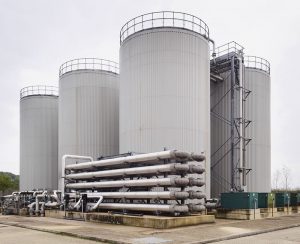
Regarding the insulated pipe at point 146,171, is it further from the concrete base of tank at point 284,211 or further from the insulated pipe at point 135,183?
the concrete base of tank at point 284,211

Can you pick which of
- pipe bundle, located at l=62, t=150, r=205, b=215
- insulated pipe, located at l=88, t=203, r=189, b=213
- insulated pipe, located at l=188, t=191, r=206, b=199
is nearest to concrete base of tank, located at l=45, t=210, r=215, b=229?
insulated pipe, located at l=88, t=203, r=189, b=213

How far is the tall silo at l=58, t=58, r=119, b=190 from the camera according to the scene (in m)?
33.2

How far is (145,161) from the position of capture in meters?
21.3

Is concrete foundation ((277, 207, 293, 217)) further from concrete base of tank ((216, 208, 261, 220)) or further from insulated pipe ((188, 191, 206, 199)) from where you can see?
insulated pipe ((188, 191, 206, 199))

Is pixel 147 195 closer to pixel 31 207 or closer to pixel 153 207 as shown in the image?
pixel 153 207

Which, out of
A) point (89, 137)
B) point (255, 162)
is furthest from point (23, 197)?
point (255, 162)

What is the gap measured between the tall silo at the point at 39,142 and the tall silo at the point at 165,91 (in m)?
16.4

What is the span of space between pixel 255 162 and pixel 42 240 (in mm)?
22459

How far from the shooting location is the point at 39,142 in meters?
41.0

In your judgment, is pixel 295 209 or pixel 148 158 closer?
pixel 148 158

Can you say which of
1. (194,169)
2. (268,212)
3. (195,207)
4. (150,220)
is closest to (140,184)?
(150,220)

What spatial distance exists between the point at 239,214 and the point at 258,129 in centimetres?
1157

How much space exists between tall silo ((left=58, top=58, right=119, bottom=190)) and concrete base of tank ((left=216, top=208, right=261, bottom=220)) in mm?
12349

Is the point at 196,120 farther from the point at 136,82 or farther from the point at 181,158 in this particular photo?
the point at 181,158
